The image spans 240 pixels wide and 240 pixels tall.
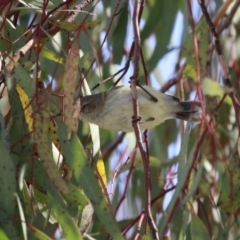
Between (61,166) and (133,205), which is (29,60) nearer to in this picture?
(61,166)

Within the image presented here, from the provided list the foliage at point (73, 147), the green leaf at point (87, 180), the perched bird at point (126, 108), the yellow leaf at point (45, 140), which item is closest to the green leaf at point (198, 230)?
the foliage at point (73, 147)

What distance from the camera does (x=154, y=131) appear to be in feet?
9.35

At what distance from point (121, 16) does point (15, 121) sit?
96cm

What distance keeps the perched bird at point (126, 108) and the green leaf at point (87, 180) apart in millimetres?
551

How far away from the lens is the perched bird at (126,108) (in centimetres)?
221

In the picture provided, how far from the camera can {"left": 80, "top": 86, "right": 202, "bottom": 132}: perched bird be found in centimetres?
221

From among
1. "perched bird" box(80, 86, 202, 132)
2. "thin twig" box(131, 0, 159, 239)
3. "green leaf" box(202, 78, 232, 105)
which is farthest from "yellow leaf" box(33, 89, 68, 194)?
"perched bird" box(80, 86, 202, 132)

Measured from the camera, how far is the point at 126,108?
7.34 ft

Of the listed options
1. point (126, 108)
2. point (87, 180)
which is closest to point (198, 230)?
point (87, 180)

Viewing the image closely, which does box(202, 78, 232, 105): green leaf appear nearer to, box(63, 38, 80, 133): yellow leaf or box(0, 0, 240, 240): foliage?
box(0, 0, 240, 240): foliage

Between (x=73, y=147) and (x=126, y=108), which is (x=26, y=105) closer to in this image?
(x=73, y=147)

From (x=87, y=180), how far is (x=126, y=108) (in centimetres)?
69

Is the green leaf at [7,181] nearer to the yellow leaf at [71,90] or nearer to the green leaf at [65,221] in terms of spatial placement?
the green leaf at [65,221]

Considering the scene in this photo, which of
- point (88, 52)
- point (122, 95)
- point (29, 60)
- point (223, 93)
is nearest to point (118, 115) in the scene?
point (122, 95)
